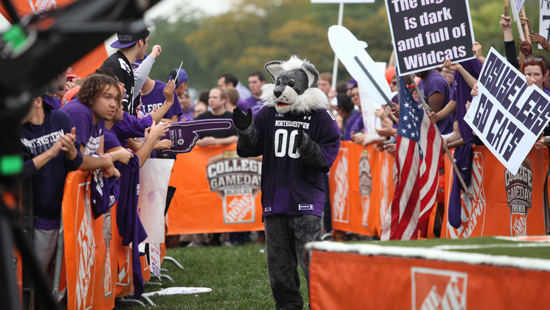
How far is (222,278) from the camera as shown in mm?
9344

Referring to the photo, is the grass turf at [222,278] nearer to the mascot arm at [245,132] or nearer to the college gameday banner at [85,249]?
the college gameday banner at [85,249]

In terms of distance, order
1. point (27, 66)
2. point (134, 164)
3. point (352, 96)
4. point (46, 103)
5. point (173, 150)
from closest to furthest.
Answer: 1. point (27, 66)
2. point (46, 103)
3. point (134, 164)
4. point (173, 150)
5. point (352, 96)

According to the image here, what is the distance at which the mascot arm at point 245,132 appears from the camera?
264 inches

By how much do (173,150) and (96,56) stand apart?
136 centimetres

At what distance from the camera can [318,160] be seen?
6.57 m

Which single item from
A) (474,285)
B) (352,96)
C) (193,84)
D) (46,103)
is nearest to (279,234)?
(46,103)

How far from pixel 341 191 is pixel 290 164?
6.49 m

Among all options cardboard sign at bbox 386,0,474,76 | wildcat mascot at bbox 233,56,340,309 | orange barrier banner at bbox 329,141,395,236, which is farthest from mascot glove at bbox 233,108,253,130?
orange barrier banner at bbox 329,141,395,236

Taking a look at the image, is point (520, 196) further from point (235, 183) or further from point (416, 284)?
point (235, 183)

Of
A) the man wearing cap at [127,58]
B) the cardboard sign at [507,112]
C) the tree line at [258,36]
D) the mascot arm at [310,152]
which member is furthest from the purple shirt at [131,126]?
the tree line at [258,36]

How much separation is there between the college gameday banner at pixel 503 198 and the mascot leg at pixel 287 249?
2513 millimetres

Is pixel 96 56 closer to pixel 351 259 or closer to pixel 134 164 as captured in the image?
pixel 134 164

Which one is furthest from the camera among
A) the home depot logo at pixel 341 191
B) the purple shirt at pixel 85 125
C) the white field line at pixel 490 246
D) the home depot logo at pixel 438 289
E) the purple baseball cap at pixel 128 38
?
the home depot logo at pixel 341 191

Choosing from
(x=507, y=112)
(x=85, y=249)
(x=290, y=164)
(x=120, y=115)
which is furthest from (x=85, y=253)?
(x=507, y=112)
